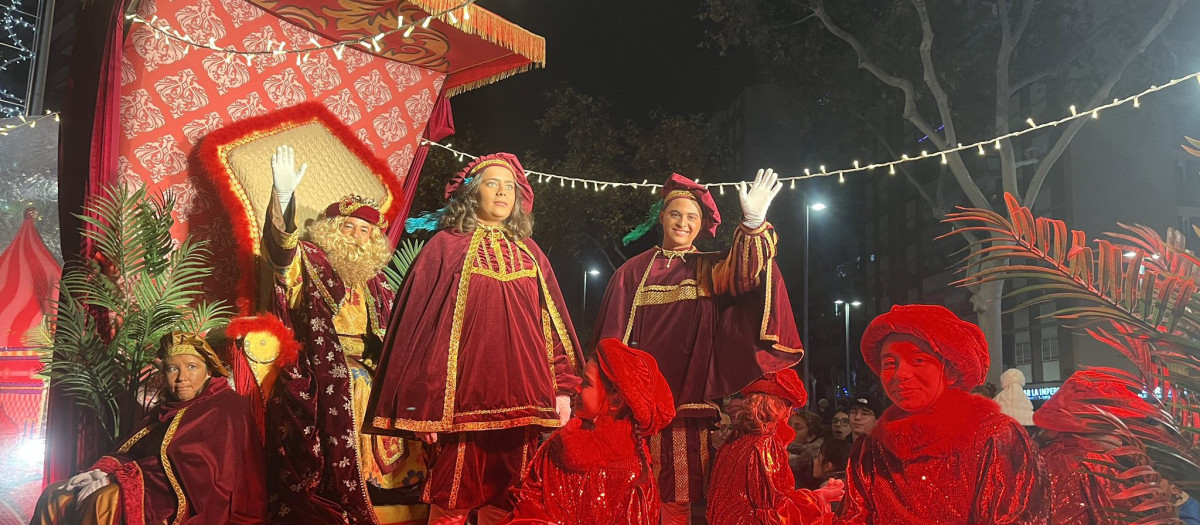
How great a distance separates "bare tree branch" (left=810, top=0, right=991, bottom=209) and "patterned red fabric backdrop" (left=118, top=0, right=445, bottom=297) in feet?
14.8

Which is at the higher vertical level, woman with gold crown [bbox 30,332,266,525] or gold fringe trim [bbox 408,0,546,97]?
gold fringe trim [bbox 408,0,546,97]

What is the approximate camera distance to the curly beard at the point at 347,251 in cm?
494

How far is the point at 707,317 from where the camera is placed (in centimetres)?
473

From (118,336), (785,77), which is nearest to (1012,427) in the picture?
(118,336)

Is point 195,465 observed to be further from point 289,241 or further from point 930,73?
point 930,73

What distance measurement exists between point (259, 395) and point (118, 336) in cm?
81

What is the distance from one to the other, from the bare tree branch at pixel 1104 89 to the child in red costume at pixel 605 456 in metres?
5.10

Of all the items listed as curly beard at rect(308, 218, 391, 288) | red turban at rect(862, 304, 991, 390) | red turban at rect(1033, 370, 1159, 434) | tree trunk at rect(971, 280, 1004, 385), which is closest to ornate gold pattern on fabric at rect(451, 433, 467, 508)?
curly beard at rect(308, 218, 391, 288)

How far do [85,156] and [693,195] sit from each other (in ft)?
10.7

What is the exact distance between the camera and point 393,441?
483cm

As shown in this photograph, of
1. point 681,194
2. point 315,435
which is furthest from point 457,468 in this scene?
point 681,194

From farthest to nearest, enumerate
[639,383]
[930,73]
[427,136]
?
[930,73] < [427,136] < [639,383]

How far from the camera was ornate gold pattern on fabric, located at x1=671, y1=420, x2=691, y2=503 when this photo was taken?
4453 millimetres

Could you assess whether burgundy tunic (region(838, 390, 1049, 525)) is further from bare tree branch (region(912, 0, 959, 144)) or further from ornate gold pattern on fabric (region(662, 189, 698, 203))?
bare tree branch (region(912, 0, 959, 144))
